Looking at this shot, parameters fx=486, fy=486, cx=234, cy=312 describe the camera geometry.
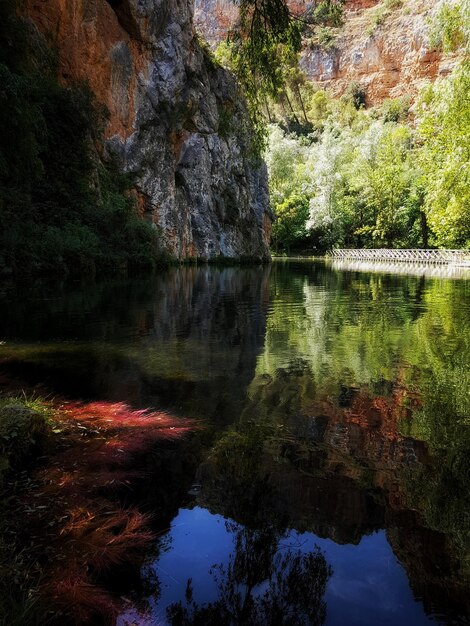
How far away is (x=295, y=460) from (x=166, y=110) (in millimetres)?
36332

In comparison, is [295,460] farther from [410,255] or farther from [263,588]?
[410,255]

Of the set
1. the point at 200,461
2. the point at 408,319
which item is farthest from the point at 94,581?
the point at 408,319

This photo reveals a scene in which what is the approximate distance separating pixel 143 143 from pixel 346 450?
107 ft

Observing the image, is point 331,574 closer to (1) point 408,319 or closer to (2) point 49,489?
(2) point 49,489

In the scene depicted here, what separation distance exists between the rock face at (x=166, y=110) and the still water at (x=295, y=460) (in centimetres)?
1638

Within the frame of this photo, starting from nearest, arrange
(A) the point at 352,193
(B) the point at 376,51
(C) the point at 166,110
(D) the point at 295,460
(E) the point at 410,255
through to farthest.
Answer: (D) the point at 295,460 → (C) the point at 166,110 → (E) the point at 410,255 → (A) the point at 352,193 → (B) the point at 376,51

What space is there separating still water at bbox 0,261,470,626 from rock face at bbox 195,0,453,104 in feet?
341

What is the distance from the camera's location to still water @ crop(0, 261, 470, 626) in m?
2.58

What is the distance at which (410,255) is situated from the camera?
49.5m

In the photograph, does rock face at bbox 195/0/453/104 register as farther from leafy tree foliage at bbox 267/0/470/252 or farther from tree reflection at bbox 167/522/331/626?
tree reflection at bbox 167/522/331/626

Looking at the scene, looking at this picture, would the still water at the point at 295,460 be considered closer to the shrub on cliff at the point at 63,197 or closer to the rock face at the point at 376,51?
the shrub on cliff at the point at 63,197

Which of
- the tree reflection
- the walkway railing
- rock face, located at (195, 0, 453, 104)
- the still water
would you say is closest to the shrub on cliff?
the still water

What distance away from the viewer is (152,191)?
113 ft

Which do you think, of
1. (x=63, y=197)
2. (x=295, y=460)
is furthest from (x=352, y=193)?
(x=295, y=460)
